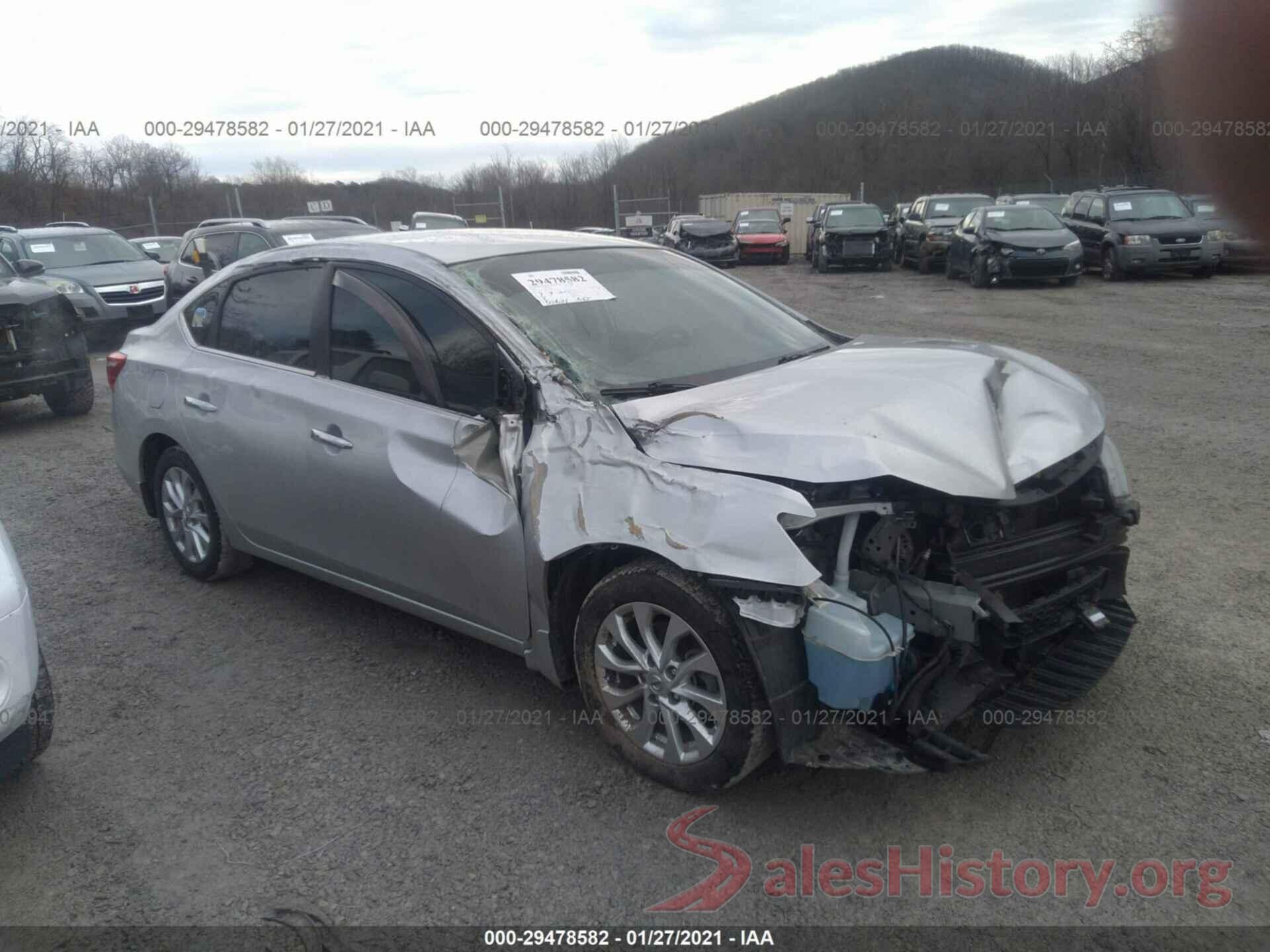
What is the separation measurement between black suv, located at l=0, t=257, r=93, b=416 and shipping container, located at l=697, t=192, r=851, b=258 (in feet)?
96.1

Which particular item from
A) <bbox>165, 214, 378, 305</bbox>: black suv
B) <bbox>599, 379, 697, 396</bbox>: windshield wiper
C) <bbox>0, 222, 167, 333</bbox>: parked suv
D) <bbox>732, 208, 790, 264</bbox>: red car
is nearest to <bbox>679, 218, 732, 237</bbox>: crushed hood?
<bbox>732, 208, 790, 264</bbox>: red car

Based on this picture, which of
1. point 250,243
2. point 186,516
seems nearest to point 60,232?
point 250,243

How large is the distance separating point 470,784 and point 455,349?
5.12 ft

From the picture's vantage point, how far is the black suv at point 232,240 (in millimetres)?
12055

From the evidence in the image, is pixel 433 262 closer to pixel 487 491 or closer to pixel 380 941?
pixel 487 491

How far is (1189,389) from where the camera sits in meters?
8.70

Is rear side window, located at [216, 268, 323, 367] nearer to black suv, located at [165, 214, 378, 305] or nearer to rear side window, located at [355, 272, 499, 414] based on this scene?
rear side window, located at [355, 272, 499, 414]

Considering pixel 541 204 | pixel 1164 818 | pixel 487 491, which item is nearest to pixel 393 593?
pixel 487 491

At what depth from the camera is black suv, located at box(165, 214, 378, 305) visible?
12.1 m

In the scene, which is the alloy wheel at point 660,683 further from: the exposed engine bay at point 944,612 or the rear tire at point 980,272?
the rear tire at point 980,272

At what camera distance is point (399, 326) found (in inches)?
151

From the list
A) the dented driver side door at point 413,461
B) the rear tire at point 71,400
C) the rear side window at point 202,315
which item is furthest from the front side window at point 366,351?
the rear tire at point 71,400

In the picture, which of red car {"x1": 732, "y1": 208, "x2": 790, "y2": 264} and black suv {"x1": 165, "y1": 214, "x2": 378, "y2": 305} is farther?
red car {"x1": 732, "y1": 208, "x2": 790, "y2": 264}

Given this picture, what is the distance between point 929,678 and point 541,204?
3962 cm
